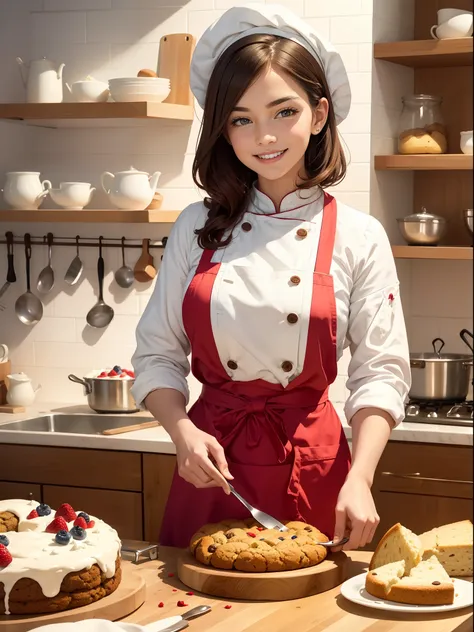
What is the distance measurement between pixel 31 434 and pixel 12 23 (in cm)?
160

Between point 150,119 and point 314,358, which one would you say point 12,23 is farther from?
point 314,358

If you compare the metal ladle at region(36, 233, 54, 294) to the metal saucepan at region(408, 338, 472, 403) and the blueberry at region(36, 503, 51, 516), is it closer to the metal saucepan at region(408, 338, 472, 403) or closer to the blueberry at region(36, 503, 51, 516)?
the metal saucepan at region(408, 338, 472, 403)

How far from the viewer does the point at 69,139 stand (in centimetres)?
415

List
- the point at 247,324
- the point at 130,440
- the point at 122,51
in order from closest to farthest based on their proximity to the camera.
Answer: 1. the point at 247,324
2. the point at 130,440
3. the point at 122,51

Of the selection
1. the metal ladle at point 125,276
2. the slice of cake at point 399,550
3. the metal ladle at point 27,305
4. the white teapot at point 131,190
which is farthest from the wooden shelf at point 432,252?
the slice of cake at point 399,550

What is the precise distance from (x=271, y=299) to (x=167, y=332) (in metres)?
0.22

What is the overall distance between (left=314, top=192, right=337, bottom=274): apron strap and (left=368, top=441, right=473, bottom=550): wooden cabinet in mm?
1337

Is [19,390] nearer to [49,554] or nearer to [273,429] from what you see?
[273,429]

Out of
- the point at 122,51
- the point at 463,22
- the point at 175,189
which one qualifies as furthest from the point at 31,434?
the point at 463,22

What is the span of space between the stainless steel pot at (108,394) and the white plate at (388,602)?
2180mm

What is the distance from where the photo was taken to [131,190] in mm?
3801

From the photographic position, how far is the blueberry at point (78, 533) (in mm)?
1831

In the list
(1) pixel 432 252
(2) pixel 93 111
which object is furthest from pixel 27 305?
(1) pixel 432 252

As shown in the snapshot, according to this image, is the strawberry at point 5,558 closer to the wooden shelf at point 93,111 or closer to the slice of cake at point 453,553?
the slice of cake at point 453,553
